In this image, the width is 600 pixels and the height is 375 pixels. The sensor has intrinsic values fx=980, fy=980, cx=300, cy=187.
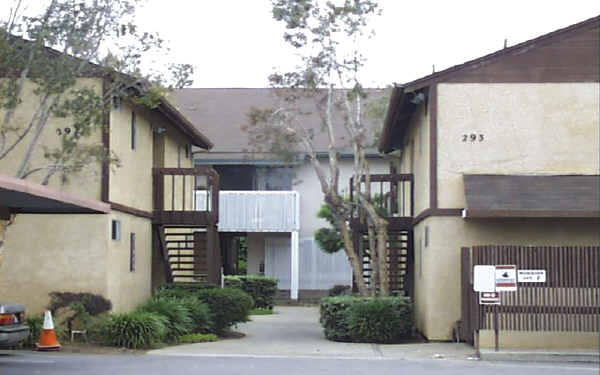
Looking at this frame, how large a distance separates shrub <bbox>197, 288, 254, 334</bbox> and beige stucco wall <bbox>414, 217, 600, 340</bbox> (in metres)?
4.32

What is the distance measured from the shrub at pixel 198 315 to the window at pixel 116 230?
195cm

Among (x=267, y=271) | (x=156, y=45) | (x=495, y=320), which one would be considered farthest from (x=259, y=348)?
(x=267, y=271)

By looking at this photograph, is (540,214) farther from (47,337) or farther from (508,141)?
(47,337)

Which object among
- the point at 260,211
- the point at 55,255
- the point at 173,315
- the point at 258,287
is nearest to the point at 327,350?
the point at 173,315

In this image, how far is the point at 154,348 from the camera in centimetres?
1856

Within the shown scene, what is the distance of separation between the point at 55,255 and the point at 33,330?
2019mm

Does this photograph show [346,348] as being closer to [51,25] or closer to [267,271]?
[51,25]

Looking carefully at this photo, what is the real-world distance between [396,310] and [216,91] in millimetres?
22523

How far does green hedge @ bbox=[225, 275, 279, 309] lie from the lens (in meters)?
32.1

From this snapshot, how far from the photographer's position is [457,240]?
19.4 m

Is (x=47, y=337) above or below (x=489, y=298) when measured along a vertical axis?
below

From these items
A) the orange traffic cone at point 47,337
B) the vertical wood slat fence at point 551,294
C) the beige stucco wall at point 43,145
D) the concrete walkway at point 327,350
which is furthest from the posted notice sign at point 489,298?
the beige stucco wall at point 43,145

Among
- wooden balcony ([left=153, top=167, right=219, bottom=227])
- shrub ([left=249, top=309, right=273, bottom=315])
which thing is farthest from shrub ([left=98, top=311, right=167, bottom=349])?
shrub ([left=249, top=309, right=273, bottom=315])

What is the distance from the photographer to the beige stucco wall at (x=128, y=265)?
20.0m
